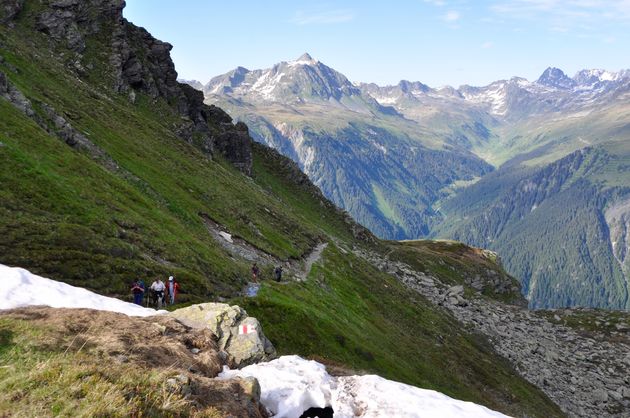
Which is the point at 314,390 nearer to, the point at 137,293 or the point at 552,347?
the point at 137,293

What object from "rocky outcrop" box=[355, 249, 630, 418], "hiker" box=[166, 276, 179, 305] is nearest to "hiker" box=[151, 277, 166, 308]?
"hiker" box=[166, 276, 179, 305]

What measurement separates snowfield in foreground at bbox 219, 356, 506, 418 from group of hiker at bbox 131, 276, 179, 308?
13181mm

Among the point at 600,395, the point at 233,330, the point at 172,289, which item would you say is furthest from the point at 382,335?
the point at 600,395

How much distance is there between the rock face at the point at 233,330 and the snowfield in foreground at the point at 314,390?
46.1 inches

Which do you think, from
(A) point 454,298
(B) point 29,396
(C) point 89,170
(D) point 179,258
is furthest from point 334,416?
(A) point 454,298

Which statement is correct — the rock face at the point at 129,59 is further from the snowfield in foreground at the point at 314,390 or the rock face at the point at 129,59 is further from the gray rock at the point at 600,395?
the gray rock at the point at 600,395

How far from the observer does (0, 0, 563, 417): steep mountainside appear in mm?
29562

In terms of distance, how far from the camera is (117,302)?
2728cm

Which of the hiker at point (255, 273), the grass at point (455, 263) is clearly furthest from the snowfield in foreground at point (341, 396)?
the grass at point (455, 263)

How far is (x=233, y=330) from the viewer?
2459 cm

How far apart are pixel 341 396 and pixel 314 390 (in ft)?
4.32

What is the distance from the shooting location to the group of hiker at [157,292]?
31156 mm

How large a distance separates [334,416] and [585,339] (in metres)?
112

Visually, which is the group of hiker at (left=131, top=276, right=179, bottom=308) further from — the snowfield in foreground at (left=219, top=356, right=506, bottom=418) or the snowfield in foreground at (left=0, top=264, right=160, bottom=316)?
the snowfield in foreground at (left=219, top=356, right=506, bottom=418)
